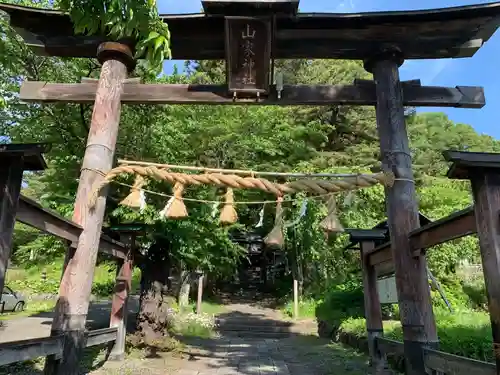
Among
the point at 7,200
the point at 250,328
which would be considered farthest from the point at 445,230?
the point at 250,328

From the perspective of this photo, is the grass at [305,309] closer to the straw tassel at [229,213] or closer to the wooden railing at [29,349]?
the straw tassel at [229,213]

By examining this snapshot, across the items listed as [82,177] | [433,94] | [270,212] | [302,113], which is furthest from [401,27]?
[302,113]

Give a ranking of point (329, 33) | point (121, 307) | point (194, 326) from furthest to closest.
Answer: point (194, 326)
point (121, 307)
point (329, 33)

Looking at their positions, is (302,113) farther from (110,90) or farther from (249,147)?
(110,90)

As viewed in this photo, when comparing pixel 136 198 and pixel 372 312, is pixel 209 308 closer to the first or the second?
pixel 372 312

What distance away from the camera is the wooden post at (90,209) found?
4098mm

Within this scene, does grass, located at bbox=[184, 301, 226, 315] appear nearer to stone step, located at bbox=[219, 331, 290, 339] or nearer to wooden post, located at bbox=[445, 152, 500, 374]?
stone step, located at bbox=[219, 331, 290, 339]

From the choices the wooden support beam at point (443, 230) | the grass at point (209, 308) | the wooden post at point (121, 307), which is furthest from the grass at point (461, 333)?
the grass at point (209, 308)

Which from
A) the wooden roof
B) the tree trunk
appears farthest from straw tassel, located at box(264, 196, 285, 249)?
the tree trunk

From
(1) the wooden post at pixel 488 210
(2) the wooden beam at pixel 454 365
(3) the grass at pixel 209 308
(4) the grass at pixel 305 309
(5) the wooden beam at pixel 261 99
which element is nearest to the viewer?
(1) the wooden post at pixel 488 210

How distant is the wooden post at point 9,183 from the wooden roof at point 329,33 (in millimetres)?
2860

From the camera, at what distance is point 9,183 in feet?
9.64

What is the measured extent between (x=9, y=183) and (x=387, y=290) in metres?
6.01

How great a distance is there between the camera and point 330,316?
40.3ft
